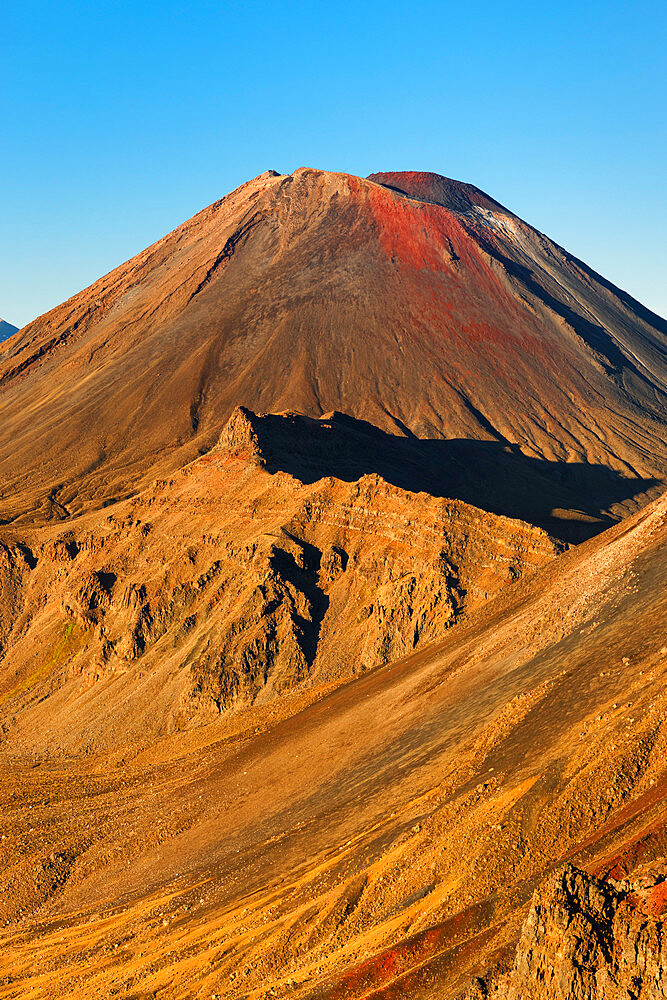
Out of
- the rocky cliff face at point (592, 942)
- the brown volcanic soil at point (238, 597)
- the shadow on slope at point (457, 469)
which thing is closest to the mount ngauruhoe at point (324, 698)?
the rocky cliff face at point (592, 942)

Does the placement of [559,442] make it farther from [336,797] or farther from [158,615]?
[336,797]

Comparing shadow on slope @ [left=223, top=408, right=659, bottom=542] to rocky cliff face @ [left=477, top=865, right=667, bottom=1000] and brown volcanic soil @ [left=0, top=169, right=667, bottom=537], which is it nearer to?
brown volcanic soil @ [left=0, top=169, right=667, bottom=537]

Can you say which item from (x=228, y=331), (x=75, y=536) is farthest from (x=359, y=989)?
(x=228, y=331)

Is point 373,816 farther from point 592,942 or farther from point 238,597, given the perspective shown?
point 238,597

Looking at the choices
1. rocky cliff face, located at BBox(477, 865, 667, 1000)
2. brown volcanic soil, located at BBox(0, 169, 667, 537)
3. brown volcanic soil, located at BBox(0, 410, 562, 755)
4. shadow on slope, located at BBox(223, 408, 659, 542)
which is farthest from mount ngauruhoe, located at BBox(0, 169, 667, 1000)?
brown volcanic soil, located at BBox(0, 169, 667, 537)

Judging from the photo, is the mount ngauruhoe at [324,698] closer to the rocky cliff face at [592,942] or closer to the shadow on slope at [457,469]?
the rocky cliff face at [592,942]

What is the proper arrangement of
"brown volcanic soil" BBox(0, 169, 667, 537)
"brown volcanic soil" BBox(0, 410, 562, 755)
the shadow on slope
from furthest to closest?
"brown volcanic soil" BBox(0, 169, 667, 537) < the shadow on slope < "brown volcanic soil" BBox(0, 410, 562, 755)

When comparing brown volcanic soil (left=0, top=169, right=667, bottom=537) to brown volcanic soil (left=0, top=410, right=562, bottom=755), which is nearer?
brown volcanic soil (left=0, top=410, right=562, bottom=755)
